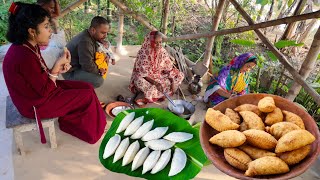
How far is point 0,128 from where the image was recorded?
9.68 ft

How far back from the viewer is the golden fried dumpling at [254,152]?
4.02ft

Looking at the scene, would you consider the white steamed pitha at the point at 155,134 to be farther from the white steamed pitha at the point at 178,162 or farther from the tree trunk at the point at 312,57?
the tree trunk at the point at 312,57

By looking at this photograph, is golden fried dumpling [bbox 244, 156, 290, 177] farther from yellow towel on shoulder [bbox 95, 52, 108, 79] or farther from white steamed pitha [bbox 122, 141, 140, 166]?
yellow towel on shoulder [bbox 95, 52, 108, 79]

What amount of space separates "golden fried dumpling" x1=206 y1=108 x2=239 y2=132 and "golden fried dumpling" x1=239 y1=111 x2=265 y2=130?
6cm

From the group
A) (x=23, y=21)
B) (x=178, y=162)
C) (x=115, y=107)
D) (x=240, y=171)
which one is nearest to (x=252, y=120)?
(x=240, y=171)

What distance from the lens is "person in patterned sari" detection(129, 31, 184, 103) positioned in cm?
361

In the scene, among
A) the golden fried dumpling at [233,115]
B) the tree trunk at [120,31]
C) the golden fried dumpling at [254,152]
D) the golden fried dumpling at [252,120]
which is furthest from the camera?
the tree trunk at [120,31]

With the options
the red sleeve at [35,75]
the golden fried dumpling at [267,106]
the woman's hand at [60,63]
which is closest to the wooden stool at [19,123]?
the red sleeve at [35,75]

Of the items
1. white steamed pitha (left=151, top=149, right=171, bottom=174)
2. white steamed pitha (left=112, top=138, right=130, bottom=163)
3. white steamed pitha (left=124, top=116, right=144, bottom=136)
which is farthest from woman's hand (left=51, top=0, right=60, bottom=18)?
white steamed pitha (left=151, top=149, right=171, bottom=174)

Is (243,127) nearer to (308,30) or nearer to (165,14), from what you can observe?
(165,14)

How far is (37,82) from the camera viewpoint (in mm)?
2355

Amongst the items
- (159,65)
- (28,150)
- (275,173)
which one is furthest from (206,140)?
(159,65)

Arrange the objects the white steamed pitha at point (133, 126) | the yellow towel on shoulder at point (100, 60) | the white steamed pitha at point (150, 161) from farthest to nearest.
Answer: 1. the yellow towel on shoulder at point (100, 60)
2. the white steamed pitha at point (133, 126)
3. the white steamed pitha at point (150, 161)

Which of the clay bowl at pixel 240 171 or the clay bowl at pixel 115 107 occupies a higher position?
the clay bowl at pixel 240 171
